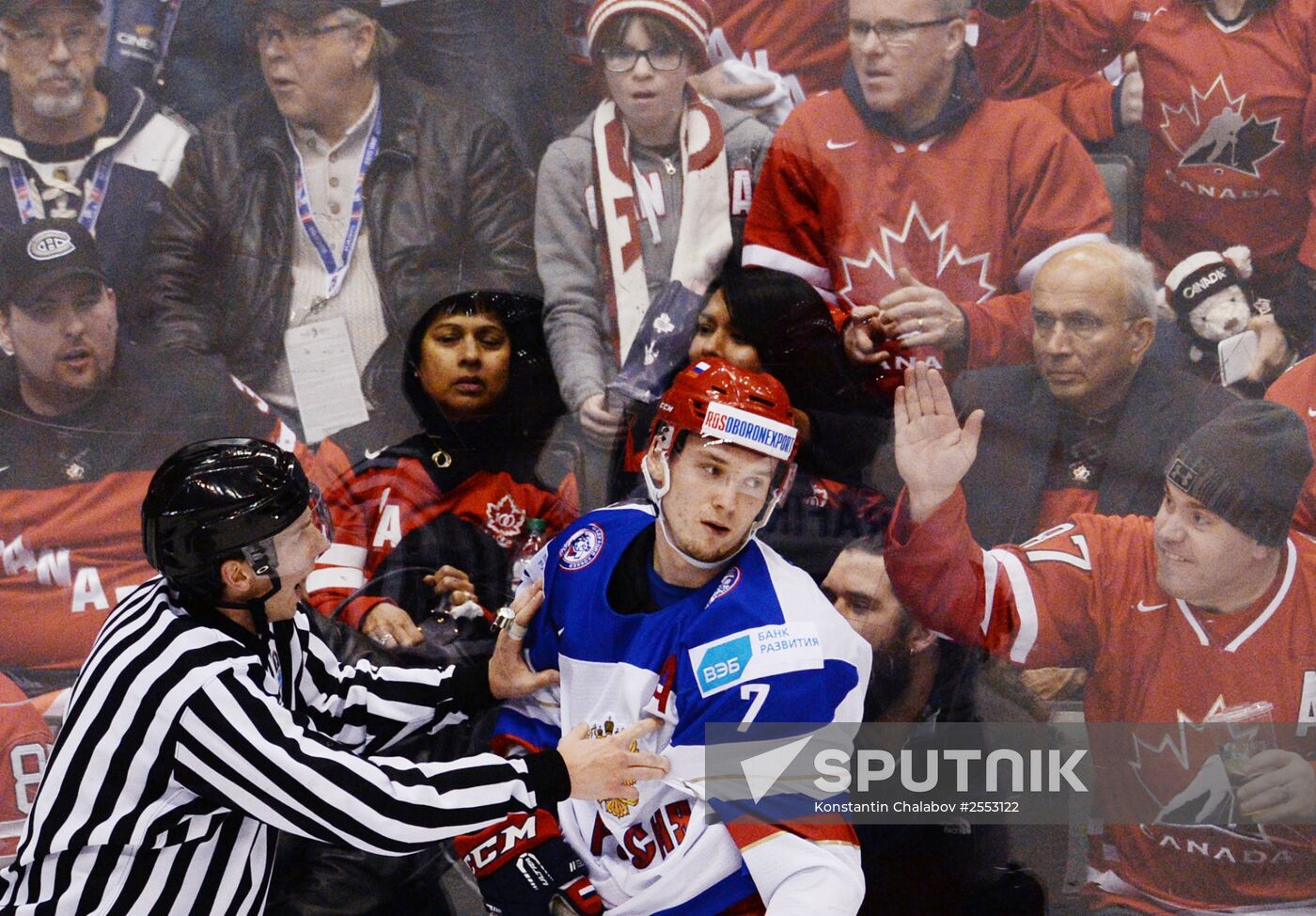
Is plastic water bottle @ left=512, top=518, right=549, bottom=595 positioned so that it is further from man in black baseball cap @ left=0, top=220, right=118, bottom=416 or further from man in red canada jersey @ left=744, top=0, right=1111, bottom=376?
man in black baseball cap @ left=0, top=220, right=118, bottom=416

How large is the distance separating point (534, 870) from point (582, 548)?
653mm

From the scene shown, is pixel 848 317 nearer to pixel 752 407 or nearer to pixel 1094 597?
pixel 752 407

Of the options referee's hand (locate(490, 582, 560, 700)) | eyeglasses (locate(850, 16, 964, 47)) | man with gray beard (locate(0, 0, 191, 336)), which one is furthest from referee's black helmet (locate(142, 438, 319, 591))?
eyeglasses (locate(850, 16, 964, 47))

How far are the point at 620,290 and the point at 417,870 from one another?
55.1 inches

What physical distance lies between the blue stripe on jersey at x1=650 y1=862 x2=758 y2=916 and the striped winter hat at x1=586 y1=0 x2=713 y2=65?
69.0 inches

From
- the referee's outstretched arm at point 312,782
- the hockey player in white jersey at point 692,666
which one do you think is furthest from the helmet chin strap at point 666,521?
the referee's outstretched arm at point 312,782

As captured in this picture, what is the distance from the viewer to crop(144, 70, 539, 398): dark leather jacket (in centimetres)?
269

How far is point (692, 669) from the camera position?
230cm

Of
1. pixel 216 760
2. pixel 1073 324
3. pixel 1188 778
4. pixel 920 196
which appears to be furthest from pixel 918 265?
pixel 216 760

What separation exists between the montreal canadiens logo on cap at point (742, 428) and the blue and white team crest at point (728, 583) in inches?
9.5

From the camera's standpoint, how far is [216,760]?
75.2 inches

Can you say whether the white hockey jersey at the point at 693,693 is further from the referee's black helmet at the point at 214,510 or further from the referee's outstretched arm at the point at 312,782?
the referee's black helmet at the point at 214,510

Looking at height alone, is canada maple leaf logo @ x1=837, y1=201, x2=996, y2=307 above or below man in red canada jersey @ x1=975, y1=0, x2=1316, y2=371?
below

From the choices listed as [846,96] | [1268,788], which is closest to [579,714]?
[846,96]
